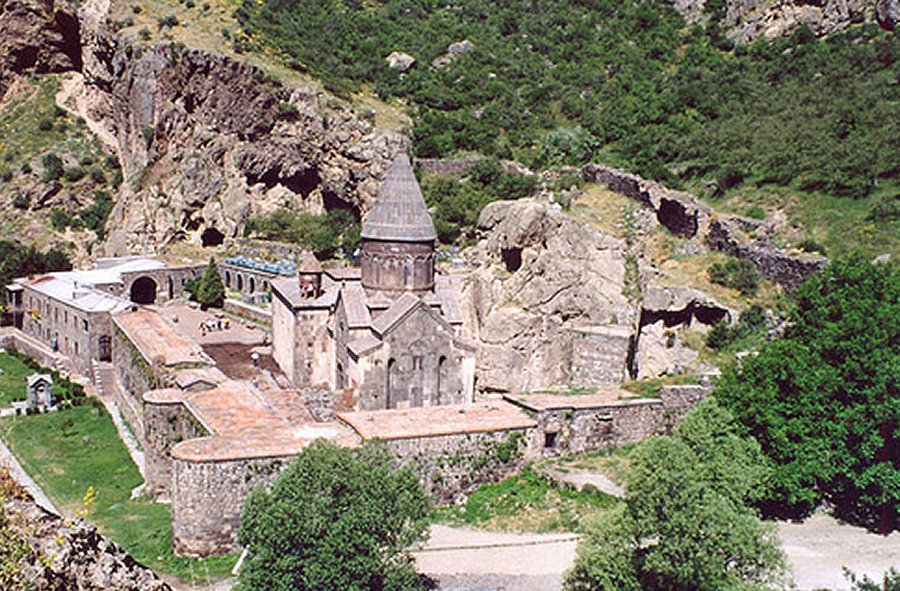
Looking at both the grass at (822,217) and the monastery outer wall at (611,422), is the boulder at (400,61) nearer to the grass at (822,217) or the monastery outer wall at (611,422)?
the grass at (822,217)

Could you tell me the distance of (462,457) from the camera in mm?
22031

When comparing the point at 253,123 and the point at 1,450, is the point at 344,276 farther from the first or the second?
the point at 253,123

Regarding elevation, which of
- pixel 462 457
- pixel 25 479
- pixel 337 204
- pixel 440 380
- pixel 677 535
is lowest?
pixel 25 479

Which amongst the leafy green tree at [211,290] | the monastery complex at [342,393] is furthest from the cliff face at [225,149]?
the monastery complex at [342,393]

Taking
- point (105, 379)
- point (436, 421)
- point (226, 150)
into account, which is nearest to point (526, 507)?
point (436, 421)

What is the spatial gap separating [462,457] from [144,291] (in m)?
30.2

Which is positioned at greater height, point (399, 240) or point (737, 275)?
point (399, 240)

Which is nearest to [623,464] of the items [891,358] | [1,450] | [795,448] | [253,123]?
[795,448]

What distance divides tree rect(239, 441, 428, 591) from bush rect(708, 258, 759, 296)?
51.9 ft

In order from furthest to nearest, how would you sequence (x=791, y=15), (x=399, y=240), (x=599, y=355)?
(x=791, y=15) < (x=599, y=355) < (x=399, y=240)

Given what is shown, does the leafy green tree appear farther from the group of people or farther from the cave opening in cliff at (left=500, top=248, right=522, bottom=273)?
the cave opening in cliff at (left=500, top=248, right=522, bottom=273)

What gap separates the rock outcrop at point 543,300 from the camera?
29156 millimetres

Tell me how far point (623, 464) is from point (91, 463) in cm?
1627

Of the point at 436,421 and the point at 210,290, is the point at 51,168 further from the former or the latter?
the point at 436,421
